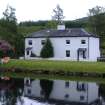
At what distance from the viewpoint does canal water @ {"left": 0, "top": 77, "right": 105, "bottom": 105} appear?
3098 centimetres

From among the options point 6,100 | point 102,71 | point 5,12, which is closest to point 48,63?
point 102,71

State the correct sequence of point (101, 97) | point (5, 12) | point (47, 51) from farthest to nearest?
point (5, 12) → point (47, 51) → point (101, 97)

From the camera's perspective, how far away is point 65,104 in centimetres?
2984

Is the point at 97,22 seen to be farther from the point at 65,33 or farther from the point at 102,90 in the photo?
the point at 102,90

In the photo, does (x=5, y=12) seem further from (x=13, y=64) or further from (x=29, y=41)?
(x=13, y=64)

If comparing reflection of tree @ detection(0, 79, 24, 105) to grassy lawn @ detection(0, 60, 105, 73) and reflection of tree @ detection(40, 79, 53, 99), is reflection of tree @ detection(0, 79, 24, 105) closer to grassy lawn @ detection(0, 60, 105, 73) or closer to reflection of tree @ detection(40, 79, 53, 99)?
reflection of tree @ detection(40, 79, 53, 99)

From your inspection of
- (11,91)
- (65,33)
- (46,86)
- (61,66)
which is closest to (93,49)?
(65,33)

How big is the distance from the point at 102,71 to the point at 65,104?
70.3ft

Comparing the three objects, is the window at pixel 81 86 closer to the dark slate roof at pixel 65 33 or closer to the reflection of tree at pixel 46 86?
the reflection of tree at pixel 46 86

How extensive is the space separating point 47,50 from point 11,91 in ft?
114

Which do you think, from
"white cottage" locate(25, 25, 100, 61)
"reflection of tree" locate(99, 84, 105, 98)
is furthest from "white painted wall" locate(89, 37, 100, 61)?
"reflection of tree" locate(99, 84, 105, 98)

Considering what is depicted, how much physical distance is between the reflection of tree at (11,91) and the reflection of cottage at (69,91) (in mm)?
709

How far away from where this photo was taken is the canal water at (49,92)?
3098 cm

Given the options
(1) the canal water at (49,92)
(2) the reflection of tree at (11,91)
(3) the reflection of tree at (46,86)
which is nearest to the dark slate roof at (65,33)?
(1) the canal water at (49,92)
